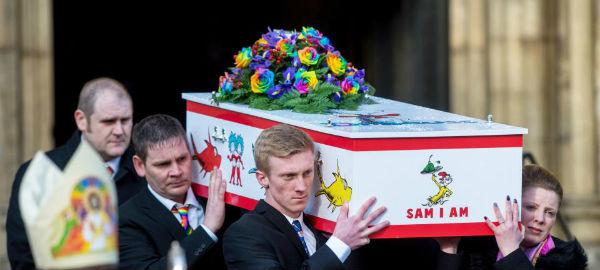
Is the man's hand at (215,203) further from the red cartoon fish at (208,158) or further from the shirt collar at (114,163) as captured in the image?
the shirt collar at (114,163)

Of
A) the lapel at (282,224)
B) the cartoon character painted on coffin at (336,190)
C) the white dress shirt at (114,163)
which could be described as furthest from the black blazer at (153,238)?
the white dress shirt at (114,163)

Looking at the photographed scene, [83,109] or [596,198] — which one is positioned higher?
[83,109]

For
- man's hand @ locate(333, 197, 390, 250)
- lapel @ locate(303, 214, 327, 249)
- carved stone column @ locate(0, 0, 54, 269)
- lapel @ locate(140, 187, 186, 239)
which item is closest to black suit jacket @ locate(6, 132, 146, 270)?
lapel @ locate(140, 187, 186, 239)

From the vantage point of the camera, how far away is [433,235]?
6297 mm

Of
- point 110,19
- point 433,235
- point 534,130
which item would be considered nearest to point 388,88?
point 534,130

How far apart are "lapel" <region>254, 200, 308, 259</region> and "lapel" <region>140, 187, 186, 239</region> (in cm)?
58

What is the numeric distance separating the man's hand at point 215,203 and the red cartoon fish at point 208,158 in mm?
56

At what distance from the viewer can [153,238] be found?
6781 millimetres

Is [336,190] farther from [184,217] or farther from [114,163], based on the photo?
[114,163]

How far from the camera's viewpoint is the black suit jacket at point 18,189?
23.8ft

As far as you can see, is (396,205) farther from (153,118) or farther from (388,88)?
(388,88)

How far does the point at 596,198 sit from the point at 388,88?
1.89 m

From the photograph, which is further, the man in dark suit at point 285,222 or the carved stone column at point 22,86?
the carved stone column at point 22,86

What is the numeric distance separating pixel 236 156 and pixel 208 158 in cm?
27
